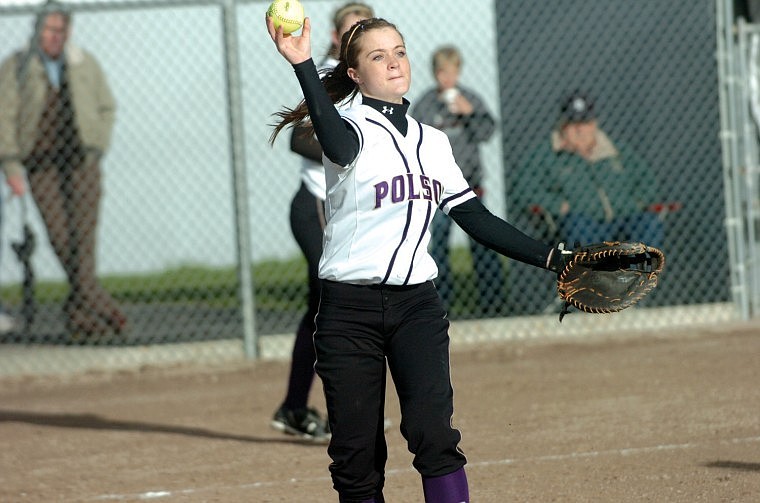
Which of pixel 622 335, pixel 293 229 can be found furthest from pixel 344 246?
pixel 622 335

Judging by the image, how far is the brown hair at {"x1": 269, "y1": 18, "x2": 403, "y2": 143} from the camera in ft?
13.5

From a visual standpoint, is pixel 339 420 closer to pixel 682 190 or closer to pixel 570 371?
pixel 570 371

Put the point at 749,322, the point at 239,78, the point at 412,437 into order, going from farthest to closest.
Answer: the point at 749,322, the point at 239,78, the point at 412,437

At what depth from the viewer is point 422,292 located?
13.2 feet

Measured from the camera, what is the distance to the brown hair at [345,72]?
4117 mm

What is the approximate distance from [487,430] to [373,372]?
→ 8.24 feet

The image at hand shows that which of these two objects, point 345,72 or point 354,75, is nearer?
point 354,75

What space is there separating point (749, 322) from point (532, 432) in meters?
4.40

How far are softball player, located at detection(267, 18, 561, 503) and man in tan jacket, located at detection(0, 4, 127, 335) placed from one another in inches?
232

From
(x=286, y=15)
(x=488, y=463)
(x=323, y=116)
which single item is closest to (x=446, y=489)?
(x=323, y=116)

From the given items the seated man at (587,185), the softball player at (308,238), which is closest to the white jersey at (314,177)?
the softball player at (308,238)

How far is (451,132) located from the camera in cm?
974

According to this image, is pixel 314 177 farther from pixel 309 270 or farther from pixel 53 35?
pixel 53 35

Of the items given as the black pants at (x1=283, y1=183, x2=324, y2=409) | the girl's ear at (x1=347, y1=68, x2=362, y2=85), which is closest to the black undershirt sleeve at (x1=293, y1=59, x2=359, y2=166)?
the girl's ear at (x1=347, y1=68, x2=362, y2=85)
